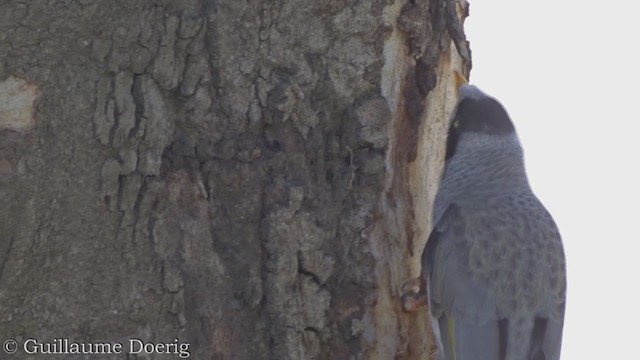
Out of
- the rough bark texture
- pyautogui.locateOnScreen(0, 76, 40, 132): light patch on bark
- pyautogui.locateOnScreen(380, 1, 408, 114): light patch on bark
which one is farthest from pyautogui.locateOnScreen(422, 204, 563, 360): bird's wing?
pyautogui.locateOnScreen(0, 76, 40, 132): light patch on bark

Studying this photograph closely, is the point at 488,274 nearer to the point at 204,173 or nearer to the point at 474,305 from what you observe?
the point at 474,305

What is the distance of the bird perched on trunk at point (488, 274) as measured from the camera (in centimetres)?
345

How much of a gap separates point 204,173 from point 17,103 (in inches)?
22.8

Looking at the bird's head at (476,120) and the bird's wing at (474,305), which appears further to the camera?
the bird's head at (476,120)

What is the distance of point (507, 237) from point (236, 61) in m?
1.42

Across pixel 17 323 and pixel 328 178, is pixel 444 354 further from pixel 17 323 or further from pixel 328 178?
pixel 17 323

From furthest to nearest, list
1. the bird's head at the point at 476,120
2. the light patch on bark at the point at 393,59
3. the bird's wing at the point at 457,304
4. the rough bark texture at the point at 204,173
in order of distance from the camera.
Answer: the bird's head at the point at 476,120
the bird's wing at the point at 457,304
the light patch on bark at the point at 393,59
the rough bark texture at the point at 204,173

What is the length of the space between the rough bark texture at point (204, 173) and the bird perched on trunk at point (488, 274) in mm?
417

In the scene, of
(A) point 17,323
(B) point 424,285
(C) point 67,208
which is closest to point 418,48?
(B) point 424,285

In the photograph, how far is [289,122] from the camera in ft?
9.35

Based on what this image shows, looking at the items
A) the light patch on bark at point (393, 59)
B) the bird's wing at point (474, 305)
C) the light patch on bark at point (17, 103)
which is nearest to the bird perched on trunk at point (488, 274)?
the bird's wing at point (474, 305)

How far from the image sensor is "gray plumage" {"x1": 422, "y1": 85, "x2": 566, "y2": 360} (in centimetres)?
345

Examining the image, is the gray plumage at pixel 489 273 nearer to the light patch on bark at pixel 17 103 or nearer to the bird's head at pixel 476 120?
the bird's head at pixel 476 120

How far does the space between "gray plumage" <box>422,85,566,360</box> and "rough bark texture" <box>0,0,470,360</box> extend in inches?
16.8
